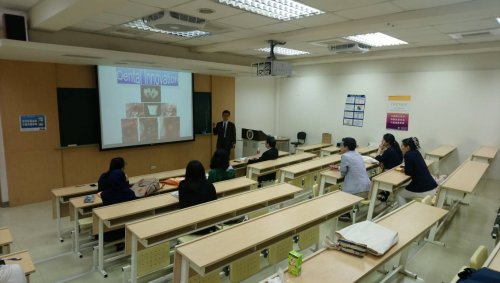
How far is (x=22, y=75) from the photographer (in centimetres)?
493

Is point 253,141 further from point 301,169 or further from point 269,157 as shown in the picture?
point 301,169

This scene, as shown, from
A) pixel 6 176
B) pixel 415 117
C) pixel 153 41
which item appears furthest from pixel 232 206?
pixel 415 117

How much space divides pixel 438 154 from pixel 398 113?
69.8 inches

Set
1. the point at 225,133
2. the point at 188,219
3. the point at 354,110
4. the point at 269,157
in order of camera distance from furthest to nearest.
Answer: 1. the point at 354,110
2. the point at 225,133
3. the point at 269,157
4. the point at 188,219

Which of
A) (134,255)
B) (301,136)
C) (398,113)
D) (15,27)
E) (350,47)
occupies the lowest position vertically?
(134,255)

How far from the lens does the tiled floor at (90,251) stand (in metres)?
3.16

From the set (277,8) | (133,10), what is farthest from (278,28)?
(133,10)

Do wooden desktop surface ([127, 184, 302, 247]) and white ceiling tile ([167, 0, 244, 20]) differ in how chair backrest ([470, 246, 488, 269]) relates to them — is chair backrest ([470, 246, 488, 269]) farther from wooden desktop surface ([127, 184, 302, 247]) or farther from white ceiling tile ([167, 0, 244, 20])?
white ceiling tile ([167, 0, 244, 20])

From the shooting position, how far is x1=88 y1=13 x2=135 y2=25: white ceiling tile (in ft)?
12.6

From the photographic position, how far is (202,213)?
286 cm

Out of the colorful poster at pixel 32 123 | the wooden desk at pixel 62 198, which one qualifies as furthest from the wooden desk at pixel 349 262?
the colorful poster at pixel 32 123

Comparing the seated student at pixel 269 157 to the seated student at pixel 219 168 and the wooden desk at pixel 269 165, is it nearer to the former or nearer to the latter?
the wooden desk at pixel 269 165

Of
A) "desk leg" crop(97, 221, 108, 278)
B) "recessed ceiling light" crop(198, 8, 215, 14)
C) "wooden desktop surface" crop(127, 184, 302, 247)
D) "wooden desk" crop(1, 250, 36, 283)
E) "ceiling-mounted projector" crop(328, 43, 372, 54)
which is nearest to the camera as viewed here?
"wooden desk" crop(1, 250, 36, 283)

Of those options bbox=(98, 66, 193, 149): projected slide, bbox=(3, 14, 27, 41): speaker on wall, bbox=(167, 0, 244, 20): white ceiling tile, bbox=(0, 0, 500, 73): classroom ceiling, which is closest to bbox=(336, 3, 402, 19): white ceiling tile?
bbox=(0, 0, 500, 73): classroom ceiling
